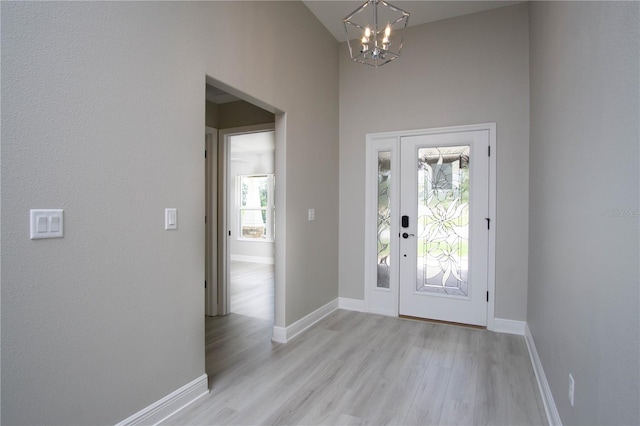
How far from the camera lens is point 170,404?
81.3 inches

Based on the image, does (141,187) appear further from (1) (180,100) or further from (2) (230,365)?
(2) (230,365)

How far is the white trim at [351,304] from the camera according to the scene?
4234 millimetres

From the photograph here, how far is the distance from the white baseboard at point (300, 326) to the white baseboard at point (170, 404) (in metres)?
0.97

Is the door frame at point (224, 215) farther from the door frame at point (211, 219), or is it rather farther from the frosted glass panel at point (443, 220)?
the frosted glass panel at point (443, 220)

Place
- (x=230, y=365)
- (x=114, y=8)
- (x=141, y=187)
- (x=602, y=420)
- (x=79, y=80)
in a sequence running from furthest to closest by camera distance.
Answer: (x=230, y=365) < (x=141, y=187) < (x=114, y=8) < (x=79, y=80) < (x=602, y=420)

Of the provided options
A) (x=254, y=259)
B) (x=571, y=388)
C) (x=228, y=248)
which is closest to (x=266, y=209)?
(x=254, y=259)

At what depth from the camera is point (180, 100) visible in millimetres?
2115

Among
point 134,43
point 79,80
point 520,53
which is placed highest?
point 520,53

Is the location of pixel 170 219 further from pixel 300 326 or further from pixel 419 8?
pixel 419 8

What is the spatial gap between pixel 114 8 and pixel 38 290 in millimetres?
1370

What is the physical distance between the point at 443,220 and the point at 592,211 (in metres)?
2.42

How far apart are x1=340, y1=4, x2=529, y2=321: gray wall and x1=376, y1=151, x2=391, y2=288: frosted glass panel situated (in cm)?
22

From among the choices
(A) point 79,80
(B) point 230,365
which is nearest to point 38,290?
(A) point 79,80

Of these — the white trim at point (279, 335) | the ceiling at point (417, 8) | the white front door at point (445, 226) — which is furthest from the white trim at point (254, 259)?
the ceiling at point (417, 8)
